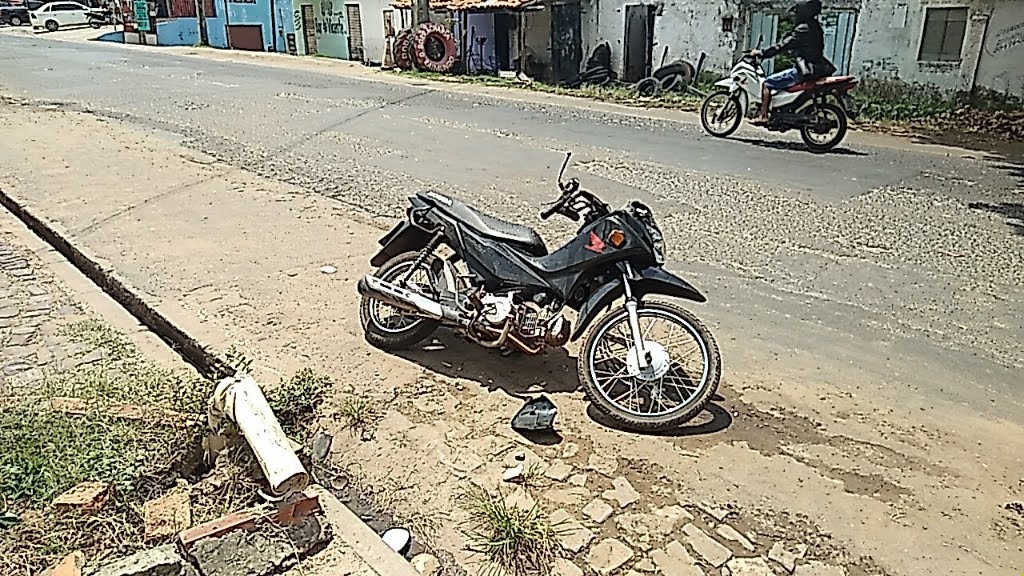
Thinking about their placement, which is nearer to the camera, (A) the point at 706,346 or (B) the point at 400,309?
(A) the point at 706,346

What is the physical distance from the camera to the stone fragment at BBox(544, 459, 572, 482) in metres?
3.67

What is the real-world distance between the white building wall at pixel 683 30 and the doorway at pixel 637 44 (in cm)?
14

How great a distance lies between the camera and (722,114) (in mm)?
12039

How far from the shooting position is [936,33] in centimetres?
1520

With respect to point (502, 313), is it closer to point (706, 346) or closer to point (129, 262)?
point (706, 346)

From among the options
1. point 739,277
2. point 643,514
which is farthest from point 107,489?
point 739,277

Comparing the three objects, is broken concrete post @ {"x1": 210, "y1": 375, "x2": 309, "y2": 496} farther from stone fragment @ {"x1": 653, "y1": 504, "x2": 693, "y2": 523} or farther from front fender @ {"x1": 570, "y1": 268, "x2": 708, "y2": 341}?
front fender @ {"x1": 570, "y1": 268, "x2": 708, "y2": 341}

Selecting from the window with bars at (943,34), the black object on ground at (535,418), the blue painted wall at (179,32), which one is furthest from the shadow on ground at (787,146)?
the blue painted wall at (179,32)

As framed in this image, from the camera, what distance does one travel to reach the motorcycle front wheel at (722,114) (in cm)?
1196

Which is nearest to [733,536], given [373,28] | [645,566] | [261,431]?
[645,566]

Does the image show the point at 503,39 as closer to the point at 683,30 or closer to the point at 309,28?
the point at 683,30

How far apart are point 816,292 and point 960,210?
3.27m

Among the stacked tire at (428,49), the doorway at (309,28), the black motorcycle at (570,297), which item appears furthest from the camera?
the doorway at (309,28)

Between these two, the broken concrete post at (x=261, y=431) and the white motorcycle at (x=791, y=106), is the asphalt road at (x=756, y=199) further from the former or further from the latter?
the broken concrete post at (x=261, y=431)
